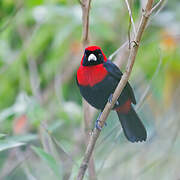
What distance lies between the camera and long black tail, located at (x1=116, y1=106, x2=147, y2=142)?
10.4 ft

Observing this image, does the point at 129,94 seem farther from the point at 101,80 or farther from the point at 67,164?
the point at 67,164

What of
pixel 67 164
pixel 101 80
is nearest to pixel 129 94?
pixel 101 80

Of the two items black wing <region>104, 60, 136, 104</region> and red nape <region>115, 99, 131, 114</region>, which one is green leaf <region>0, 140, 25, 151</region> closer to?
black wing <region>104, 60, 136, 104</region>

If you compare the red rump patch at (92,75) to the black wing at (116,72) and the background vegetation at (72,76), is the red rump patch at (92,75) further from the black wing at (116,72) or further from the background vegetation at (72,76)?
the background vegetation at (72,76)

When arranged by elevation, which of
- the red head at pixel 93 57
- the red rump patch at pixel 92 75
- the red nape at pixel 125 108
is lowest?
the red nape at pixel 125 108

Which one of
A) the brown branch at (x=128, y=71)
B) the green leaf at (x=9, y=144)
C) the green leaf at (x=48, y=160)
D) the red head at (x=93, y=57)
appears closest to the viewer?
the brown branch at (x=128, y=71)

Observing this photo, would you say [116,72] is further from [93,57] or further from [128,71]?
[128,71]

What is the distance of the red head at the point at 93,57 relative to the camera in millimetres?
3052

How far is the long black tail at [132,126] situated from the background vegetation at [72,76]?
0.31 ft

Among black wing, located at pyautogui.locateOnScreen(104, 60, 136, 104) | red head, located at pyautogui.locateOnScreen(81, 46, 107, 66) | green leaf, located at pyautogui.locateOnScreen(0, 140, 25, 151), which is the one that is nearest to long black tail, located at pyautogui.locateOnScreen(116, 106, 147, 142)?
black wing, located at pyautogui.locateOnScreen(104, 60, 136, 104)

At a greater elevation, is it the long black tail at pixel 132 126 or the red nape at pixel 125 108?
the red nape at pixel 125 108

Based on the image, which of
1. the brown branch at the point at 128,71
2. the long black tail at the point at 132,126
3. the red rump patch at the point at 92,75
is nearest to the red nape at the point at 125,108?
the long black tail at the point at 132,126

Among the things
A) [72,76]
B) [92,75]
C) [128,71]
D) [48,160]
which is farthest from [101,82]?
[72,76]

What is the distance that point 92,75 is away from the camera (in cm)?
320
